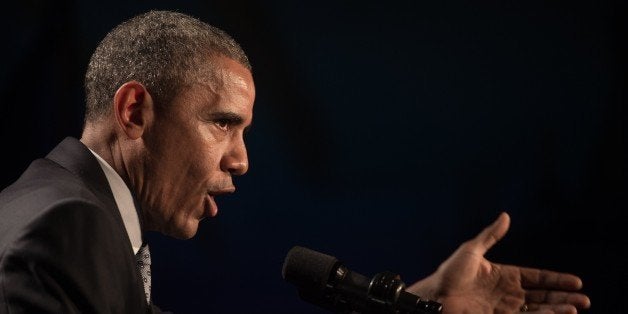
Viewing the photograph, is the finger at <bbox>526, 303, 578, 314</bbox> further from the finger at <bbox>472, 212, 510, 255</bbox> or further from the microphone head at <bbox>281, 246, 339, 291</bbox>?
the microphone head at <bbox>281, 246, 339, 291</bbox>

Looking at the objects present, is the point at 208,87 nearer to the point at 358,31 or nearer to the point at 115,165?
the point at 115,165

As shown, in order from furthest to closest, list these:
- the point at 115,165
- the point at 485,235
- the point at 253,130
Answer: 1. the point at 253,130
2. the point at 485,235
3. the point at 115,165

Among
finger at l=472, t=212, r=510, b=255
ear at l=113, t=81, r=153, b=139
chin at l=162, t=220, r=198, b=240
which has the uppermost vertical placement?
ear at l=113, t=81, r=153, b=139

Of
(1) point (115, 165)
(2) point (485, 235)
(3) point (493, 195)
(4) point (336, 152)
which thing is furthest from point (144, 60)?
(3) point (493, 195)

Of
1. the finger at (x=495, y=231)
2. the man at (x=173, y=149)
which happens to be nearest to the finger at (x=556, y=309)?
the man at (x=173, y=149)

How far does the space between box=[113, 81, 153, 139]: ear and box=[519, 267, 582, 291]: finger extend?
1030 mm

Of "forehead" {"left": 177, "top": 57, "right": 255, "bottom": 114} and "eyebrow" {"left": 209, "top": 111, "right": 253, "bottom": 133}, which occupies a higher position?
"forehead" {"left": 177, "top": 57, "right": 255, "bottom": 114}

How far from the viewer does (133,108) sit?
1.48 m

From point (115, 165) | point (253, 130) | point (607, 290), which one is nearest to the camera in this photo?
point (115, 165)

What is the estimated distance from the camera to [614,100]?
2428 millimetres

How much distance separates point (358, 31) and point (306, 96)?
33 cm

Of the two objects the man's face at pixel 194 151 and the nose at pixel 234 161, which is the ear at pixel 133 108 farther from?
the nose at pixel 234 161

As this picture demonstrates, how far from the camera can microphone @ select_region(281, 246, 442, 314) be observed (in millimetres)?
1097

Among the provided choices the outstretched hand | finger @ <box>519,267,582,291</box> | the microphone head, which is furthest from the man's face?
finger @ <box>519,267,582,291</box>
